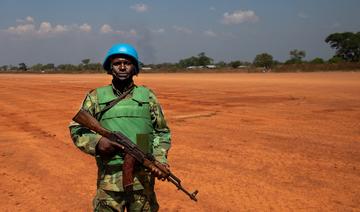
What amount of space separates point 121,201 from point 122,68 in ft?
3.17

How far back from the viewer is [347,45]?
258 ft

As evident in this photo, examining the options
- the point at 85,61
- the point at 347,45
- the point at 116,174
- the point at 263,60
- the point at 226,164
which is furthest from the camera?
the point at 85,61

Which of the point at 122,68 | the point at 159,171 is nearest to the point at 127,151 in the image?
the point at 159,171

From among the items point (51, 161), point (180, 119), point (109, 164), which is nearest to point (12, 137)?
point (51, 161)

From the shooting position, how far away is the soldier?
3.05 meters

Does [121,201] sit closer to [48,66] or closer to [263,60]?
[263,60]

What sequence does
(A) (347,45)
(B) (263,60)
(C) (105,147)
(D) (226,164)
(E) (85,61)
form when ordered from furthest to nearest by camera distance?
(E) (85,61) → (B) (263,60) → (A) (347,45) → (D) (226,164) → (C) (105,147)

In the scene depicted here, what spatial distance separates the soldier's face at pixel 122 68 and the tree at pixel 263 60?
277ft

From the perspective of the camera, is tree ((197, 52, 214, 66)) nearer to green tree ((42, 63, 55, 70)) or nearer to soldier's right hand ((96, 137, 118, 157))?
green tree ((42, 63, 55, 70))

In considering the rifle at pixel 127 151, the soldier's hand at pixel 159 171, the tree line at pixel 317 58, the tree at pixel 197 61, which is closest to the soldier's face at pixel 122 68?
the rifle at pixel 127 151

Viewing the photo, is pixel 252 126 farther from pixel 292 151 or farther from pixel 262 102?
pixel 262 102

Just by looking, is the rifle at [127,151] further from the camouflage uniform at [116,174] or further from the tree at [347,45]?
the tree at [347,45]

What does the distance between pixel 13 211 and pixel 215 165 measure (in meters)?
3.29

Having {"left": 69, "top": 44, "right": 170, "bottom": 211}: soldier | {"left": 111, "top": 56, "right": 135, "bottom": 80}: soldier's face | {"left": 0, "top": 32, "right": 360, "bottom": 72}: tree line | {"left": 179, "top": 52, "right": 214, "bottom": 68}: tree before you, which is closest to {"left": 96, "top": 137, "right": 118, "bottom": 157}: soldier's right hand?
{"left": 69, "top": 44, "right": 170, "bottom": 211}: soldier
